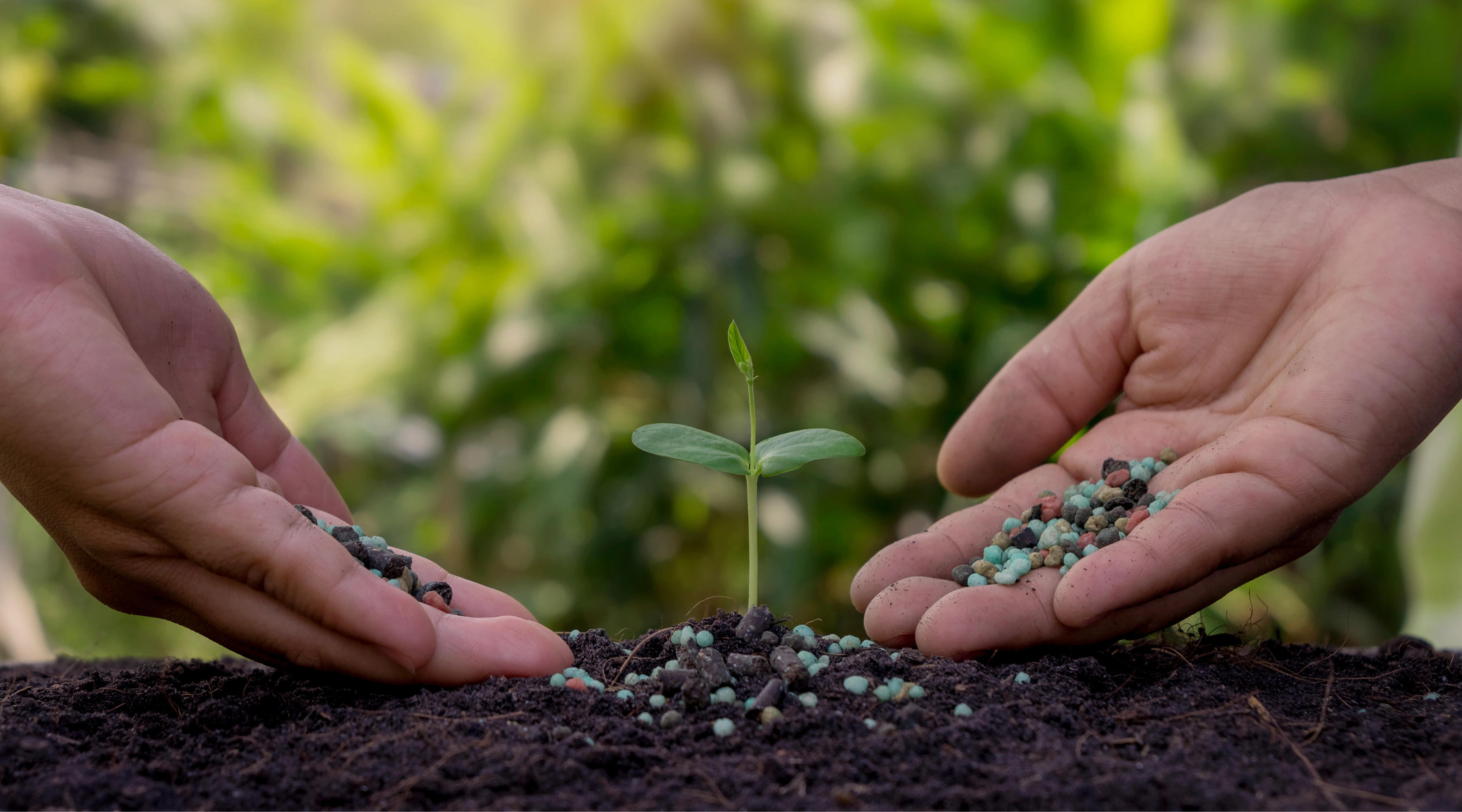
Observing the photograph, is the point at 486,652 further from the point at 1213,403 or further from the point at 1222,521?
the point at 1213,403

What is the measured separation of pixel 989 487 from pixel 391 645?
100 cm

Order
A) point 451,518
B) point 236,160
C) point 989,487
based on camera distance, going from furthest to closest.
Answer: point 236,160 → point 451,518 → point 989,487

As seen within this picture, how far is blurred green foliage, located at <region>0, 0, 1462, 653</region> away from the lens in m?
2.39

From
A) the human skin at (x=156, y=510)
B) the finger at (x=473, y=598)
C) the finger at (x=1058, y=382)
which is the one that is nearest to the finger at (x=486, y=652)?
the human skin at (x=156, y=510)

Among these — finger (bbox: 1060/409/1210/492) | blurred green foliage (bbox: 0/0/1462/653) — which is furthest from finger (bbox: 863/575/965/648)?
blurred green foliage (bbox: 0/0/1462/653)

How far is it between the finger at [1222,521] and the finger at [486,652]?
0.56m

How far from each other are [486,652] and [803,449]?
16.3 inches

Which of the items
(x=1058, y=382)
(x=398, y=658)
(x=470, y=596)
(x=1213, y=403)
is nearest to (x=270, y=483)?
(x=470, y=596)

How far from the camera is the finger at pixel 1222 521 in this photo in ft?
3.20

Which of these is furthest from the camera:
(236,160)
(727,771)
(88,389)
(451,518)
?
(236,160)

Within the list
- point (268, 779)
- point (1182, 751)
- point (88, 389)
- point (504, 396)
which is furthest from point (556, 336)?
point (1182, 751)

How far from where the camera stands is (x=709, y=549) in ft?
8.77

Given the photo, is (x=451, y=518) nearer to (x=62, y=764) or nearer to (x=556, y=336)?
(x=556, y=336)

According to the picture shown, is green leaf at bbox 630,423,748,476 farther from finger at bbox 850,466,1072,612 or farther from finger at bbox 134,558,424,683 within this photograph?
finger at bbox 134,558,424,683
